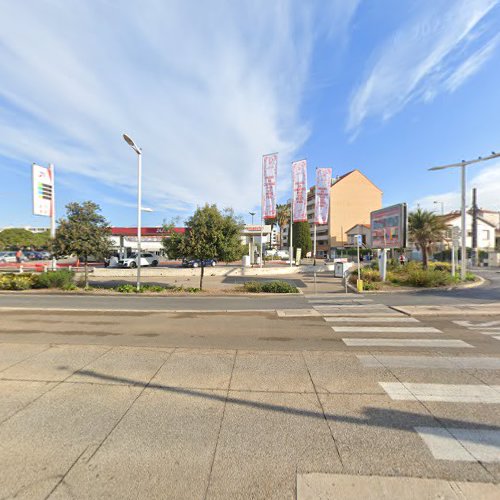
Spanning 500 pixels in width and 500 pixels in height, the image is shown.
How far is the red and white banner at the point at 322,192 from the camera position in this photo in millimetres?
29328

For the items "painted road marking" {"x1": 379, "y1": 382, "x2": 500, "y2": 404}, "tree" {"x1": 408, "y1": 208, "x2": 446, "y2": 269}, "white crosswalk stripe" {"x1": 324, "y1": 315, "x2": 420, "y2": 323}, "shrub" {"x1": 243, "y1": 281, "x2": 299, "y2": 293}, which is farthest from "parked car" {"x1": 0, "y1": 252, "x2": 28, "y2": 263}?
"tree" {"x1": 408, "y1": 208, "x2": 446, "y2": 269}

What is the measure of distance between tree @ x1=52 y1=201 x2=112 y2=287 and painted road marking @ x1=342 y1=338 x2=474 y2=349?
47.5 feet

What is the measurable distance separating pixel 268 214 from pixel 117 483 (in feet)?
83.4

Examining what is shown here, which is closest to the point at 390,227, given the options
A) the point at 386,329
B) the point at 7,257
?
the point at 386,329

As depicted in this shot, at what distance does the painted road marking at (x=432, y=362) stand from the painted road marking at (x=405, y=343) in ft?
2.37

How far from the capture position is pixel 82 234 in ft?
49.3

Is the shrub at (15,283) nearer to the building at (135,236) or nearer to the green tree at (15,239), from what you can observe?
the building at (135,236)

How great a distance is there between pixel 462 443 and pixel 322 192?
1139 inches

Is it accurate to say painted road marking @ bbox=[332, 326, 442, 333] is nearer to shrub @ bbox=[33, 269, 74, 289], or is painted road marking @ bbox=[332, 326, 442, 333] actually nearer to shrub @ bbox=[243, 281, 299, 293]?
shrub @ bbox=[243, 281, 299, 293]

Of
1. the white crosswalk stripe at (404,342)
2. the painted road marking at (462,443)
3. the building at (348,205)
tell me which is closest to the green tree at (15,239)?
the building at (348,205)

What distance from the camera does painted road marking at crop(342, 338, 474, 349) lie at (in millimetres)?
5895

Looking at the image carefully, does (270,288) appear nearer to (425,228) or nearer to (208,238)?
(208,238)

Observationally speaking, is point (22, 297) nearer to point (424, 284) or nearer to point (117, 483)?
point (117, 483)

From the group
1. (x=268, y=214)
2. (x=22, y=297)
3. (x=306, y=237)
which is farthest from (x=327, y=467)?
(x=306, y=237)
